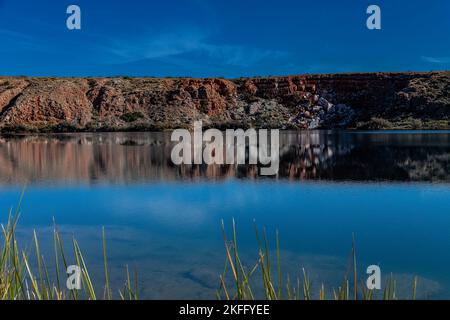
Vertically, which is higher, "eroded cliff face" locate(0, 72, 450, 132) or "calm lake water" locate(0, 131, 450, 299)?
"eroded cliff face" locate(0, 72, 450, 132)

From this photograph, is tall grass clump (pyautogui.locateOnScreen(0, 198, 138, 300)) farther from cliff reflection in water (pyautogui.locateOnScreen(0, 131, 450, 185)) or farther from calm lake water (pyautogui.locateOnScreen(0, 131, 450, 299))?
cliff reflection in water (pyautogui.locateOnScreen(0, 131, 450, 185))

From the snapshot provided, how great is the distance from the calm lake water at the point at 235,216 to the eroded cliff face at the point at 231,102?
39.7m

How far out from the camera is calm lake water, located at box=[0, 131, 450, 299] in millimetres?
6203

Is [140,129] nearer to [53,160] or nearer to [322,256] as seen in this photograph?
[53,160]

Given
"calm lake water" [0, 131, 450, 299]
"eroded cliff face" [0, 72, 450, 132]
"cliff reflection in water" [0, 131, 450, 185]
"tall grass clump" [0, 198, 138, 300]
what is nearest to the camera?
"tall grass clump" [0, 198, 138, 300]

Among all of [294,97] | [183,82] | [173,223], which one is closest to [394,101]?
[294,97]

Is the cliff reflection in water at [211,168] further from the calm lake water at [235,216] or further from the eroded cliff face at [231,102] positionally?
the eroded cliff face at [231,102]

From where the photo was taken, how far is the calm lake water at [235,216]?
20.4ft

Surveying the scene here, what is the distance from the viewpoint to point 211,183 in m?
14.1

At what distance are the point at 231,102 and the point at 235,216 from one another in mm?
54250

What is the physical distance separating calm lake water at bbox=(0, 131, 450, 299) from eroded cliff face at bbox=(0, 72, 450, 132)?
39.7m

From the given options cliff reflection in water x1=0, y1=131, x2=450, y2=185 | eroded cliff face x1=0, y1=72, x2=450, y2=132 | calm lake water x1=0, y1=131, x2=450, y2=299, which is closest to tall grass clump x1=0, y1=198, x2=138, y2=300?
calm lake water x1=0, y1=131, x2=450, y2=299

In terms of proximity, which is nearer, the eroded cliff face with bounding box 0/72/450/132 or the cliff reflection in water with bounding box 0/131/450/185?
the cliff reflection in water with bounding box 0/131/450/185

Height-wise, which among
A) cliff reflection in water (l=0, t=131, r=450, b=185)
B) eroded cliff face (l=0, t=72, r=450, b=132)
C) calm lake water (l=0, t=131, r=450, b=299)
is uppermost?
eroded cliff face (l=0, t=72, r=450, b=132)
